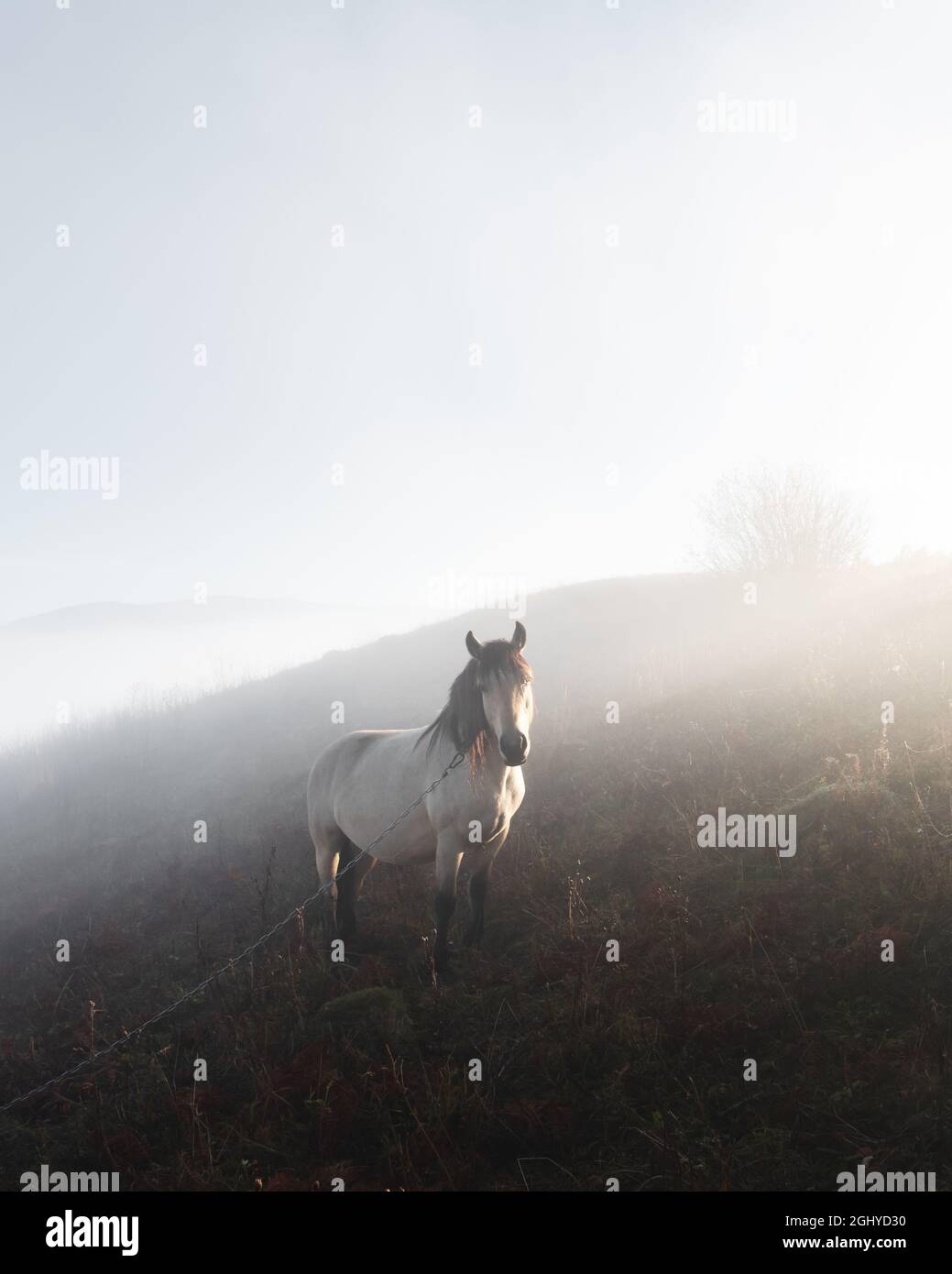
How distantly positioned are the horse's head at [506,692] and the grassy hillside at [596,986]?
6.47 ft

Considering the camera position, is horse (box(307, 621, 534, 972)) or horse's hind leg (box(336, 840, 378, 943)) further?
horse's hind leg (box(336, 840, 378, 943))

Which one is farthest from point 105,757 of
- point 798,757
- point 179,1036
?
point 798,757

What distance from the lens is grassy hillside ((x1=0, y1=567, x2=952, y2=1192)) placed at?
4.36 metres

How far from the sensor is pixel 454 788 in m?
6.64

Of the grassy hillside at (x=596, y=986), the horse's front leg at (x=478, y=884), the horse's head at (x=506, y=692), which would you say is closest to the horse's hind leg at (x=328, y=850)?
the grassy hillside at (x=596, y=986)

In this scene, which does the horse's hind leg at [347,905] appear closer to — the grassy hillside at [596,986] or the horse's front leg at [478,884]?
the grassy hillside at [596,986]

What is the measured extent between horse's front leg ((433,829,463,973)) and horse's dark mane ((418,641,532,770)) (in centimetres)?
80

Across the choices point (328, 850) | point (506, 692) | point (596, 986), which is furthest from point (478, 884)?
point (328, 850)

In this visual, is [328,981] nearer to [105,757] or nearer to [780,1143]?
[780,1143]

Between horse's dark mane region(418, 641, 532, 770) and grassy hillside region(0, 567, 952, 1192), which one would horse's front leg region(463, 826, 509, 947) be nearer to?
grassy hillside region(0, 567, 952, 1192)

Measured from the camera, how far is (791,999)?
4996mm

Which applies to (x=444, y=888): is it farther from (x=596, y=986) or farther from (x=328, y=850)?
(x=328, y=850)

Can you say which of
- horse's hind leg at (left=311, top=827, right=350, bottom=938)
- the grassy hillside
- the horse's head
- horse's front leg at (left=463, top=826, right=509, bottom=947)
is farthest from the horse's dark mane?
horse's hind leg at (left=311, top=827, right=350, bottom=938)
